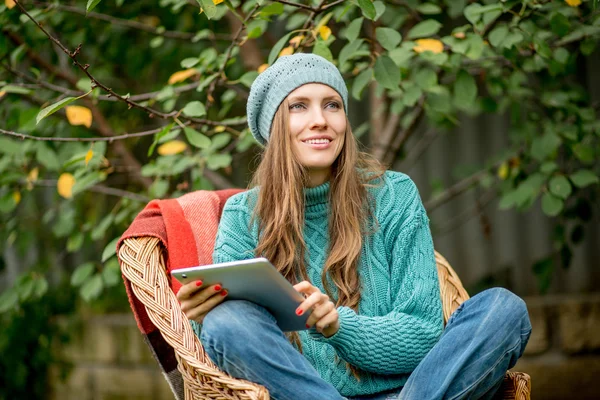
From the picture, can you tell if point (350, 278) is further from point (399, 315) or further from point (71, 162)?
point (71, 162)

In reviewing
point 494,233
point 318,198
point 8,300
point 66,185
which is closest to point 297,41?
point 318,198

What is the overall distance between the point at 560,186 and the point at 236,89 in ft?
4.57

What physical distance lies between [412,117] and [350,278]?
126 centimetres

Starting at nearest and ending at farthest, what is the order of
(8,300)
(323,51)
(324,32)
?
→ (323,51) → (324,32) → (8,300)

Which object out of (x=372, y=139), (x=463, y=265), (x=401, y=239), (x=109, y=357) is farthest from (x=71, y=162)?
(x=463, y=265)

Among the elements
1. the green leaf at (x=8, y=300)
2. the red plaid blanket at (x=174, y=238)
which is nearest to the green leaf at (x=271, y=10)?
the red plaid blanket at (x=174, y=238)

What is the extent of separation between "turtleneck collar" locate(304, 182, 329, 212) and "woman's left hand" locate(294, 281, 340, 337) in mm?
465

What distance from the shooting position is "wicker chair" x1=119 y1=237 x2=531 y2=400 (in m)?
1.87

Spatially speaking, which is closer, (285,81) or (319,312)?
(319,312)

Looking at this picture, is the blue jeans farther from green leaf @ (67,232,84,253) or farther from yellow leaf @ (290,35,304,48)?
green leaf @ (67,232,84,253)

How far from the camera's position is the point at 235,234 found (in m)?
2.29

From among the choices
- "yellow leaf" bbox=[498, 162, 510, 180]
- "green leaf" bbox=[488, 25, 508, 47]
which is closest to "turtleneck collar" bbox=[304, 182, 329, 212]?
"green leaf" bbox=[488, 25, 508, 47]

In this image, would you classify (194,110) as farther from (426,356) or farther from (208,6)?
(426,356)

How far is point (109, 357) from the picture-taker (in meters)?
4.40
